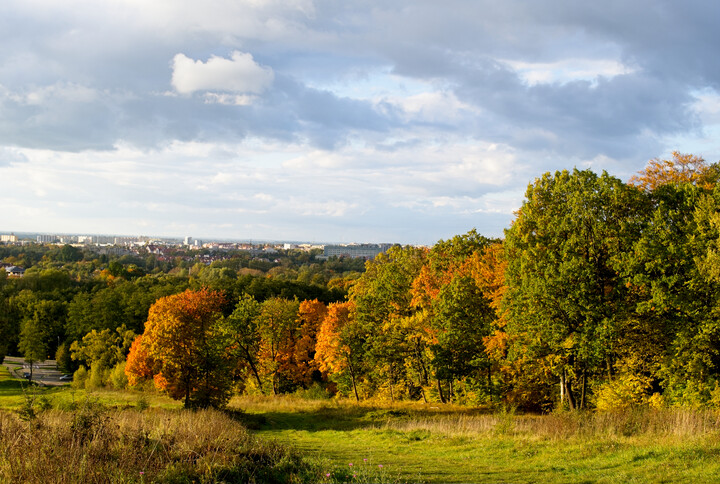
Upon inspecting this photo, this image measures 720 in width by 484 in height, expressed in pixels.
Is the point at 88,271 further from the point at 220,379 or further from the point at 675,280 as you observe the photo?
the point at 675,280

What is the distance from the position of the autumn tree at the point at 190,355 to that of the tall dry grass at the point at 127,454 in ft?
49.9

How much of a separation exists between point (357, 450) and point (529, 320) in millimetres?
9427

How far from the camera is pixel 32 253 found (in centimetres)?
15888

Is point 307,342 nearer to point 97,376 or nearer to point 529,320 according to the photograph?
point 97,376

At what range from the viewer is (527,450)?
12945 mm

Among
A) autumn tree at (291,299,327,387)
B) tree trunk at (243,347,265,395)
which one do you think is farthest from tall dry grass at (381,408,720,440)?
autumn tree at (291,299,327,387)

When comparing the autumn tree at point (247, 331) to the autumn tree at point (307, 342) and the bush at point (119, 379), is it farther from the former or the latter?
the bush at point (119, 379)

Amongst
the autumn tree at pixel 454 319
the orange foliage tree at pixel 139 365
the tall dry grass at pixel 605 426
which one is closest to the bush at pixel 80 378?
the orange foliage tree at pixel 139 365

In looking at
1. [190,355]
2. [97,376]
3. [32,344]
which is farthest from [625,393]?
[32,344]

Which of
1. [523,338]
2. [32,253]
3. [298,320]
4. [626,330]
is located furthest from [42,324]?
[32,253]

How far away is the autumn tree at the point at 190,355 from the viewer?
24781 millimetres

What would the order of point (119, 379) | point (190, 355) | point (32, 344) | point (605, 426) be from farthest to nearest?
point (32, 344) < point (119, 379) < point (190, 355) < point (605, 426)

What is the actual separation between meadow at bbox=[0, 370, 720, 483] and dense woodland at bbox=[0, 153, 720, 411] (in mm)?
4854

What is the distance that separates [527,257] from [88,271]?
396ft
